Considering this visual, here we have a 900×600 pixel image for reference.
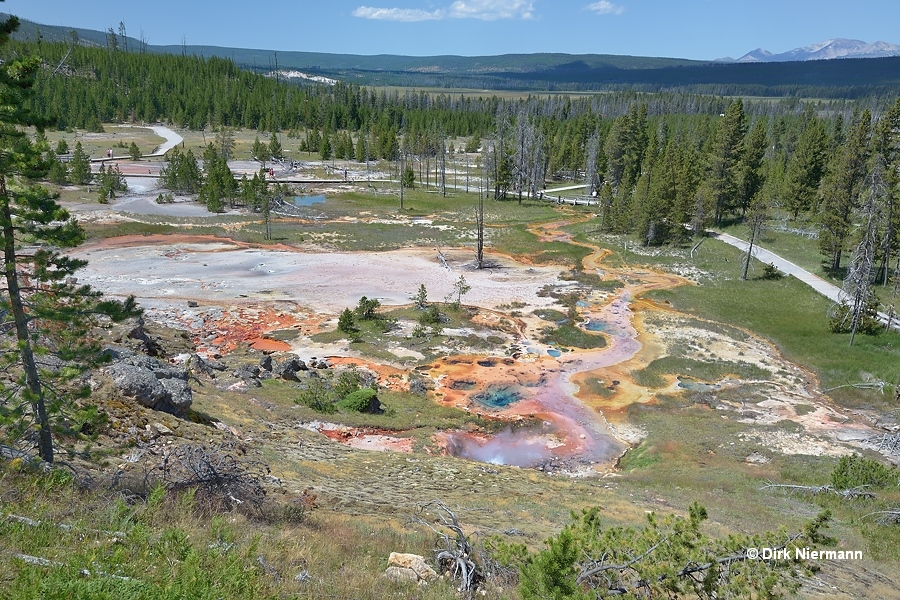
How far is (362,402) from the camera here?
78.6 ft

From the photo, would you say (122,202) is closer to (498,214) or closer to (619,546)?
(498,214)

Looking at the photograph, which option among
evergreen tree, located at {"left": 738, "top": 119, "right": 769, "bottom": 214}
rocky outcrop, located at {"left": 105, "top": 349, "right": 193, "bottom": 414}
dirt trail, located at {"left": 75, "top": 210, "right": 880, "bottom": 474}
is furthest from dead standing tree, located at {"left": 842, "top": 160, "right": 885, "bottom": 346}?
evergreen tree, located at {"left": 738, "top": 119, "right": 769, "bottom": 214}

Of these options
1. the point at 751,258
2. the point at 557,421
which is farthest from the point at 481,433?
the point at 751,258

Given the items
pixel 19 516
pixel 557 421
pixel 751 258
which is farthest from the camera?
pixel 751 258

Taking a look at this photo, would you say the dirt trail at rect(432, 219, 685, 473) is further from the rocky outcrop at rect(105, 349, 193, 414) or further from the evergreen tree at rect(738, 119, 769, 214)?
the evergreen tree at rect(738, 119, 769, 214)

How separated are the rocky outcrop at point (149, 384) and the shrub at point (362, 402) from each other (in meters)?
7.42

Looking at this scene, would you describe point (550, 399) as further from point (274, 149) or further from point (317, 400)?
point (274, 149)

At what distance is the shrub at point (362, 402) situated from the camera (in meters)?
23.8

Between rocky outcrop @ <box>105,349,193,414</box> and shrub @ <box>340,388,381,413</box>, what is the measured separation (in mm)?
7417

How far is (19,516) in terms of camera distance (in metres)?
7.50

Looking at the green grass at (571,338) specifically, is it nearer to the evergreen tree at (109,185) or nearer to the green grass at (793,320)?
the green grass at (793,320)

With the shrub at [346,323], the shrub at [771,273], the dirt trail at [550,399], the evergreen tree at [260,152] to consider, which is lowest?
the dirt trail at [550,399]

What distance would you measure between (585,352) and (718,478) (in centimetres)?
1584

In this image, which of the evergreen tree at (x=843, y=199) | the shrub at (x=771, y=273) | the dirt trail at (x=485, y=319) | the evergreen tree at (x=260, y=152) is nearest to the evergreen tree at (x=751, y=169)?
the evergreen tree at (x=843, y=199)
